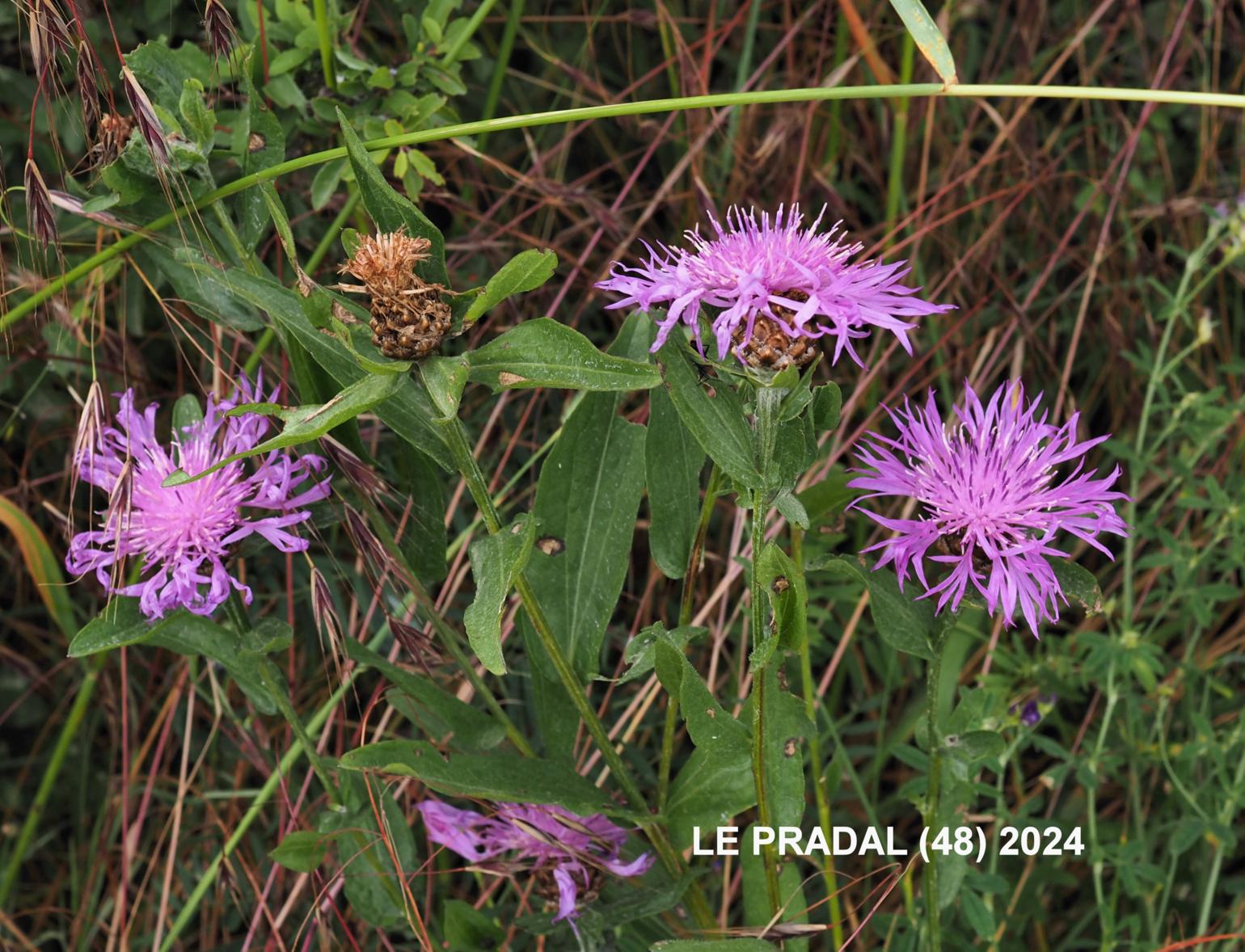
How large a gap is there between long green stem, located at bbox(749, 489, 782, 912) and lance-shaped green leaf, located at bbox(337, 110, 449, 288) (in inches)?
11.1

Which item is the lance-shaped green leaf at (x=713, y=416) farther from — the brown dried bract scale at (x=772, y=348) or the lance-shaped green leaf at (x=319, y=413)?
the lance-shaped green leaf at (x=319, y=413)

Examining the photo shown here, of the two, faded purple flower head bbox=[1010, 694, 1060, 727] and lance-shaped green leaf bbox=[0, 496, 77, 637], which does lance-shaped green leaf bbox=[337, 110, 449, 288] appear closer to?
lance-shaped green leaf bbox=[0, 496, 77, 637]

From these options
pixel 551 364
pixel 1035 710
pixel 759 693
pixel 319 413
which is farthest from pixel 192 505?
pixel 1035 710

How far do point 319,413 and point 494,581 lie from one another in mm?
166

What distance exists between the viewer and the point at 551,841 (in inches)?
43.9

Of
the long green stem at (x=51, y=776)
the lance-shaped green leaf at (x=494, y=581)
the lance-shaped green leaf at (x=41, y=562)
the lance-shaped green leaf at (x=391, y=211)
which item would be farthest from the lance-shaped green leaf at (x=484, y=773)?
the long green stem at (x=51, y=776)

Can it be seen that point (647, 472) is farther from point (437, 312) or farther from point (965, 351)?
point (965, 351)

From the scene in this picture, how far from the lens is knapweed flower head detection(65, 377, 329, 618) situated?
1.00 m

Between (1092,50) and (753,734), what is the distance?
4.40ft

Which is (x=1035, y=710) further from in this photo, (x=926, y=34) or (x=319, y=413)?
(x=319, y=413)

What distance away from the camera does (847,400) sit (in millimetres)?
1584

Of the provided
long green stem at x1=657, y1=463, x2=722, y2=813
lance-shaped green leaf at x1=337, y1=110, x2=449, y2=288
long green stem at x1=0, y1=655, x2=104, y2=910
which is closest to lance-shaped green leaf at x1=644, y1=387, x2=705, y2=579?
long green stem at x1=657, y1=463, x2=722, y2=813

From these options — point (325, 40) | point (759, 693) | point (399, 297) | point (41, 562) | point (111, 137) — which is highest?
point (325, 40)

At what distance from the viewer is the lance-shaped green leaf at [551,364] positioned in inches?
33.3
